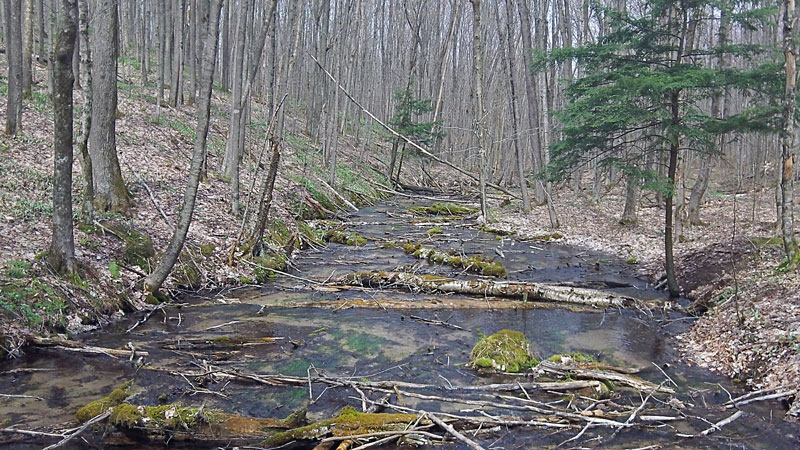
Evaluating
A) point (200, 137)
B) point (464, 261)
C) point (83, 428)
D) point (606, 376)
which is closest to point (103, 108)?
point (200, 137)

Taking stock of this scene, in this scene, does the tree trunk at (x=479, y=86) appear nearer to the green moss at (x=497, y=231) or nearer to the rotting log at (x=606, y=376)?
the green moss at (x=497, y=231)

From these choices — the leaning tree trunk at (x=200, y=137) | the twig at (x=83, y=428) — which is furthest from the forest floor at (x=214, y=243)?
the twig at (x=83, y=428)

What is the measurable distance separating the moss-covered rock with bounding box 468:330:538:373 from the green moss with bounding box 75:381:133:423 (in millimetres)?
4393

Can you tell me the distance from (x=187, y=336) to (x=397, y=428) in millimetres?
4213

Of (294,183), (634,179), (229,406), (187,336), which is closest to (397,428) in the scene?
(229,406)

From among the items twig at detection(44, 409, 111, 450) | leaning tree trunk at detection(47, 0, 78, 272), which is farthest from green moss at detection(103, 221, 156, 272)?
twig at detection(44, 409, 111, 450)

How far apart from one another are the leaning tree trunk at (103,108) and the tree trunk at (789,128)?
490 inches

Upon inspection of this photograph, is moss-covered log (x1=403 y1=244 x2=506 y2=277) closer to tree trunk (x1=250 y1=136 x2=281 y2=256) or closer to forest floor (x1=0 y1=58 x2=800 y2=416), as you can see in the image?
forest floor (x1=0 y1=58 x2=800 y2=416)

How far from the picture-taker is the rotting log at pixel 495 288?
10.5 m

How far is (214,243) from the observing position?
1212 cm

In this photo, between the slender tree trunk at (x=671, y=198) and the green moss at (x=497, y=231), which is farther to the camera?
the green moss at (x=497, y=231)

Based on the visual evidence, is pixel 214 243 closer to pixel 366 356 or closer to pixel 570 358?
pixel 366 356

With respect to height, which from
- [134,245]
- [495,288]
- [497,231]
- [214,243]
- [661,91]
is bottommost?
[497,231]

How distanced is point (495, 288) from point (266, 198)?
18.4ft
